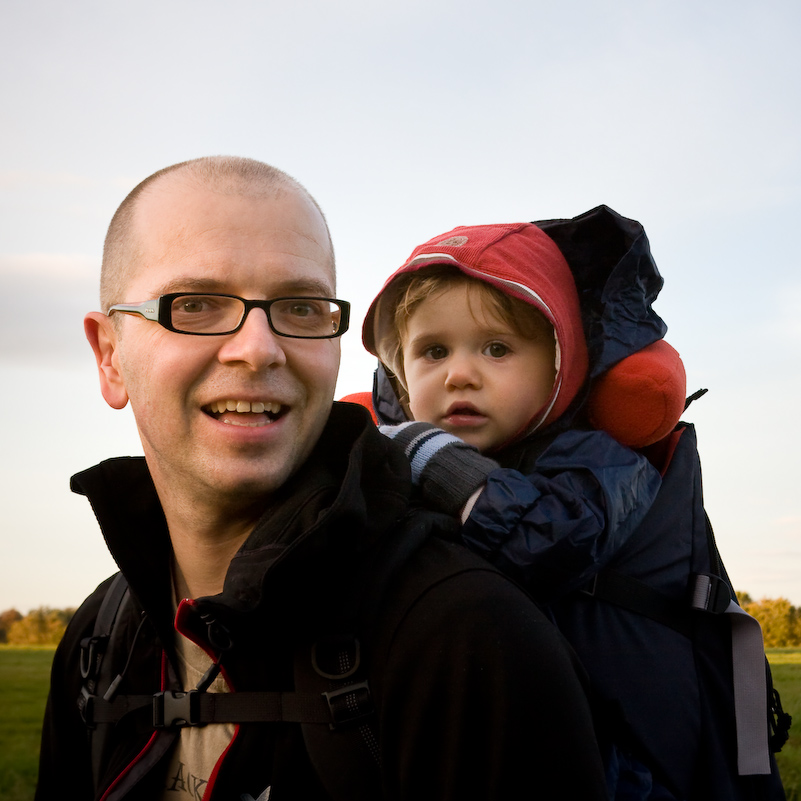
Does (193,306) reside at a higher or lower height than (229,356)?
higher

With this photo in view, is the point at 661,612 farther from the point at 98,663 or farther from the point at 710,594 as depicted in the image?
the point at 98,663

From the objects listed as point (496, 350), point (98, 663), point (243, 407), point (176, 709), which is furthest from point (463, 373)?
point (98, 663)

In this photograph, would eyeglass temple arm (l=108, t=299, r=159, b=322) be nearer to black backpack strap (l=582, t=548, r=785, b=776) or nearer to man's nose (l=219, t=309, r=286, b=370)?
man's nose (l=219, t=309, r=286, b=370)

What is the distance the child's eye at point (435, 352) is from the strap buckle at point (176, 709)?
163 centimetres

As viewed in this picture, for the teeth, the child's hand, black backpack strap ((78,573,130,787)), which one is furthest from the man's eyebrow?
black backpack strap ((78,573,130,787))

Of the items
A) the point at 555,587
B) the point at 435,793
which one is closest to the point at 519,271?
the point at 555,587

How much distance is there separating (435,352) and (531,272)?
1.71 feet

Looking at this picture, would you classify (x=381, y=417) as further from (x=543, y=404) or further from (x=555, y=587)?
(x=555, y=587)

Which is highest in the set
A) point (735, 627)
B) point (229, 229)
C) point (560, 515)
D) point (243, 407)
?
point (229, 229)

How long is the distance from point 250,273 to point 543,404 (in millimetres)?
1383

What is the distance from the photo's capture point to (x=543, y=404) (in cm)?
317

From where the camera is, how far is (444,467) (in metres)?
2.65

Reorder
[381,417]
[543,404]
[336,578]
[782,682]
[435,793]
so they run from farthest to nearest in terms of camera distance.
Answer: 1. [782,682]
2. [381,417]
3. [543,404]
4. [336,578]
5. [435,793]

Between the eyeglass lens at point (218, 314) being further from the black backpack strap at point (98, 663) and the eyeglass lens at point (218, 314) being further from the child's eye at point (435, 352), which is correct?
the black backpack strap at point (98, 663)
